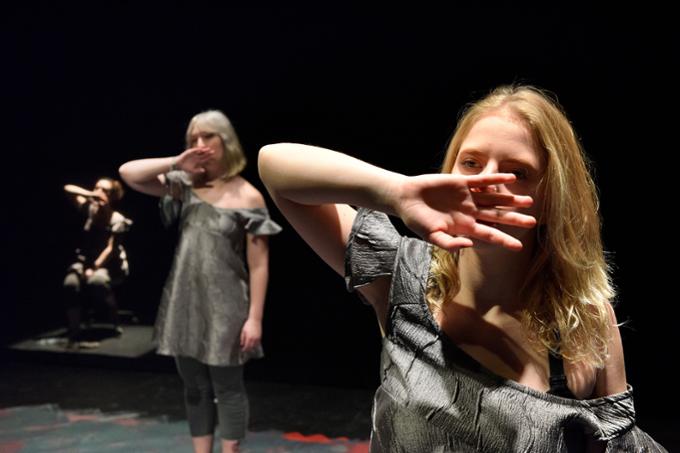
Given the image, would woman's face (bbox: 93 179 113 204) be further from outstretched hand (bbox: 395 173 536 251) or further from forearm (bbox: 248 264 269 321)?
outstretched hand (bbox: 395 173 536 251)

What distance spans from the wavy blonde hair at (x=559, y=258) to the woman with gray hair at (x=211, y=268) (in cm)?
138

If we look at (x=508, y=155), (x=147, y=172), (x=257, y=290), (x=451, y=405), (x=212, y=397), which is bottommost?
(x=212, y=397)

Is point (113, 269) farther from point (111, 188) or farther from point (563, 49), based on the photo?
point (563, 49)

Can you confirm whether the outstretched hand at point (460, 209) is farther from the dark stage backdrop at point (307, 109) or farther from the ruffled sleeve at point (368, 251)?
the dark stage backdrop at point (307, 109)

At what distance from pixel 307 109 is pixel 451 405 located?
216 cm

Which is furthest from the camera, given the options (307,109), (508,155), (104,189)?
(104,189)

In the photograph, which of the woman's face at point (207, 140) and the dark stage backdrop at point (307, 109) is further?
the dark stage backdrop at point (307, 109)

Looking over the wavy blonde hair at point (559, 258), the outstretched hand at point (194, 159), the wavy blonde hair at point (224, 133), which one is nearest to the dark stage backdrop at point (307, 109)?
the wavy blonde hair at point (224, 133)

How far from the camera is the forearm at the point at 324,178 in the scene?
34.2 inches

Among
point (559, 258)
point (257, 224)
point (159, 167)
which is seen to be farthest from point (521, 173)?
point (159, 167)

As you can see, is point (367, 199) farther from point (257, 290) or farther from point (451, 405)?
point (257, 290)

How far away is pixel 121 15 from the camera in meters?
2.93

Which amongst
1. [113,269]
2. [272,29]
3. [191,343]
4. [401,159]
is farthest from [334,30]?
[113,269]

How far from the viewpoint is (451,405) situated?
2.88ft
